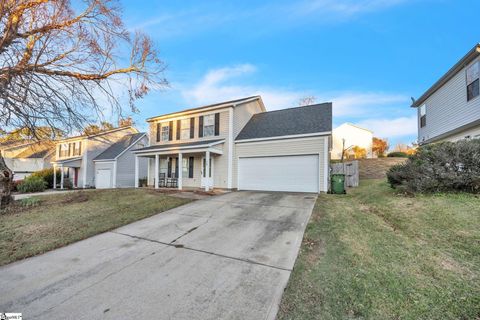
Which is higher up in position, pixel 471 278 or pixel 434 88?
pixel 434 88

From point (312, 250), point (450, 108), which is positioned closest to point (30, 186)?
point (312, 250)

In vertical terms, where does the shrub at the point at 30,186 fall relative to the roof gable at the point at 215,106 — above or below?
below

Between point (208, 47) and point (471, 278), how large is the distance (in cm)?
1255

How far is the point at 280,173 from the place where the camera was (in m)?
11.7

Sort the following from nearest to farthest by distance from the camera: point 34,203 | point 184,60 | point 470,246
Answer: point 470,246 < point 34,203 < point 184,60

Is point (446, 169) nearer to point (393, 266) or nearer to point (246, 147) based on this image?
point (393, 266)

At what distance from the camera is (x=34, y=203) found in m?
8.87

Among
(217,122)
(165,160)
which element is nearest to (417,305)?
(217,122)

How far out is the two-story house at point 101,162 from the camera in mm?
19566

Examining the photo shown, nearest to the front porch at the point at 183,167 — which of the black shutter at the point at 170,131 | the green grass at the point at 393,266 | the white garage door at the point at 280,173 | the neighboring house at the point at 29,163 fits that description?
the black shutter at the point at 170,131

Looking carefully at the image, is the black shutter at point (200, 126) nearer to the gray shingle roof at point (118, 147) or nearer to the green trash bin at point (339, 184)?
the green trash bin at point (339, 184)

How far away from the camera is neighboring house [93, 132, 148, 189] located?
19.4 meters

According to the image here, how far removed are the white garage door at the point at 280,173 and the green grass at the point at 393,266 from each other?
17.4ft

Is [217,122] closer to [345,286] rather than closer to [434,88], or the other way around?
[345,286]
